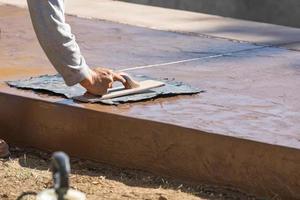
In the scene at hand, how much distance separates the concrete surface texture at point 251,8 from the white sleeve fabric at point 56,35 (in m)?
8.21

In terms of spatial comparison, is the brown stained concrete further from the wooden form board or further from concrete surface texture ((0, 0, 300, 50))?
concrete surface texture ((0, 0, 300, 50))

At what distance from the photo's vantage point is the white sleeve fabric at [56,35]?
3688 mm

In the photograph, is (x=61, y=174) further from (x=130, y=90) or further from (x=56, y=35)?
(x=130, y=90)

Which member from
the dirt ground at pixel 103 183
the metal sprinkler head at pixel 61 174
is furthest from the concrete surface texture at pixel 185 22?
the metal sprinkler head at pixel 61 174

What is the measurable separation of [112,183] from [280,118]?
34.5 inches

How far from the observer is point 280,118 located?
4223mm

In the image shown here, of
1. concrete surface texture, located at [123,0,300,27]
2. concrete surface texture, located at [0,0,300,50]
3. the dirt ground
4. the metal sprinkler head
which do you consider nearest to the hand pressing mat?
the dirt ground

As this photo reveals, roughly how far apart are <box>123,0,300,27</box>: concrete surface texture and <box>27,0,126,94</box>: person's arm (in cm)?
819

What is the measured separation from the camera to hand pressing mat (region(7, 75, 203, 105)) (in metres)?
4.34

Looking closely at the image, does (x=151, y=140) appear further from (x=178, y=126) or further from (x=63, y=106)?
(x=63, y=106)

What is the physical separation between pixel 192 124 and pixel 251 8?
8.32m

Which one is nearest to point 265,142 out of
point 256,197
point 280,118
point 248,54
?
point 256,197

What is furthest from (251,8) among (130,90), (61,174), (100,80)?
(61,174)

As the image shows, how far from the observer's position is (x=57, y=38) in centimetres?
373
